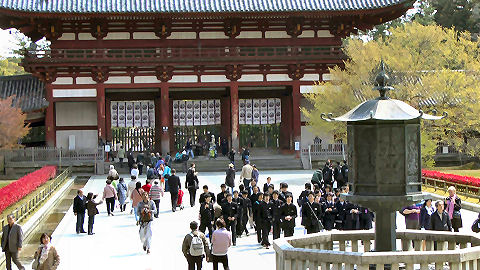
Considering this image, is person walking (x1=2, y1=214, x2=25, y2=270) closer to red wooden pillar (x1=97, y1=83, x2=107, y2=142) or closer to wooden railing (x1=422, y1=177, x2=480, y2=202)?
wooden railing (x1=422, y1=177, x2=480, y2=202)

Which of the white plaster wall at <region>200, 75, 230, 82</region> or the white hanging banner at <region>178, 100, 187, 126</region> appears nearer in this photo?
the white plaster wall at <region>200, 75, 230, 82</region>

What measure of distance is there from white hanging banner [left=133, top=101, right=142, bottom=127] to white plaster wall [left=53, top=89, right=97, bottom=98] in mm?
3166

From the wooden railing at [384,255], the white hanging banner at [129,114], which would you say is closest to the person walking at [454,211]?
the wooden railing at [384,255]

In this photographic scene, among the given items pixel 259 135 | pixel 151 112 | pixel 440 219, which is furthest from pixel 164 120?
pixel 440 219

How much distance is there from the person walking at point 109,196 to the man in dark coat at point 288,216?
8.17 m

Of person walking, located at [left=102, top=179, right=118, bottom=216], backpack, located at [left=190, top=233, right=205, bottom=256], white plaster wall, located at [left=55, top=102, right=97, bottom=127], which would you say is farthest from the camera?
white plaster wall, located at [left=55, top=102, right=97, bottom=127]

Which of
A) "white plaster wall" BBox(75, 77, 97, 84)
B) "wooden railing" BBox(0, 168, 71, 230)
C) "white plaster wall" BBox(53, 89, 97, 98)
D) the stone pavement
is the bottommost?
the stone pavement

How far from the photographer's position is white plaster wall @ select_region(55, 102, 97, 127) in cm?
5074

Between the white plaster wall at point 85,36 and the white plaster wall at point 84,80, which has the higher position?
the white plaster wall at point 85,36

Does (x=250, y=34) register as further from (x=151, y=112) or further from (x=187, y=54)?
(x=151, y=112)

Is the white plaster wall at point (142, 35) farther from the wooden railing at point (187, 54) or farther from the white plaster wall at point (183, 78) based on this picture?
the white plaster wall at point (183, 78)

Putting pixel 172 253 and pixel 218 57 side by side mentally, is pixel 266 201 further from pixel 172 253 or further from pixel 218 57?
pixel 218 57

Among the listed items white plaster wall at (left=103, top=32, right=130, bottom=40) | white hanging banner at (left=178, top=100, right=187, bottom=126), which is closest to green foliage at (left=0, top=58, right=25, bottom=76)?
white plaster wall at (left=103, top=32, right=130, bottom=40)

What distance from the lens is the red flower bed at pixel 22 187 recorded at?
2870 cm
